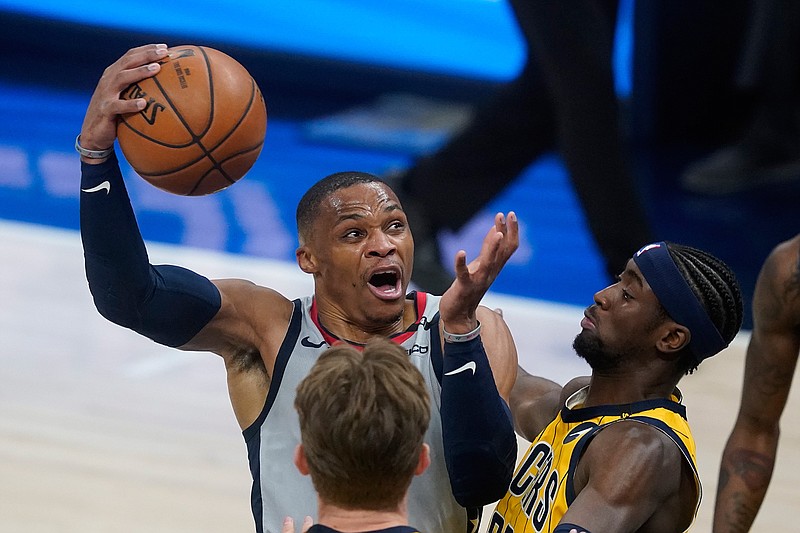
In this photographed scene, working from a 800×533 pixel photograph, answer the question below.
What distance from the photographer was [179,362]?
633 centimetres

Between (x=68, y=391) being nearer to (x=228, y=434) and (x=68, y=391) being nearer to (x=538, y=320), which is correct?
(x=228, y=434)

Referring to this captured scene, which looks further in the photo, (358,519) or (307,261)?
(307,261)

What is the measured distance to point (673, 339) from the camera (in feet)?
9.52

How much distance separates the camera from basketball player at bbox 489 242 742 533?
2703 mm

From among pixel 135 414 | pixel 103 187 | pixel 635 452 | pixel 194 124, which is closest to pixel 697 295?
pixel 635 452

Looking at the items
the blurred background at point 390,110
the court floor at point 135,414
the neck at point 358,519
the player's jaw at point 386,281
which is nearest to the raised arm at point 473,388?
the player's jaw at point 386,281

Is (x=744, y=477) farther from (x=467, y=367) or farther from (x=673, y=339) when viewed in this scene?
(x=467, y=367)

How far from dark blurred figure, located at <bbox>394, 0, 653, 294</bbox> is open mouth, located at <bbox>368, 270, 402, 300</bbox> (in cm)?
424

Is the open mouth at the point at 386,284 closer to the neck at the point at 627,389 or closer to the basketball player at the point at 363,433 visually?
the neck at the point at 627,389

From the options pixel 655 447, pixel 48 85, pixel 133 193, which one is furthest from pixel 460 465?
pixel 48 85

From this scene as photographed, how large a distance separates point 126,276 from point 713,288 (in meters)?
1.43

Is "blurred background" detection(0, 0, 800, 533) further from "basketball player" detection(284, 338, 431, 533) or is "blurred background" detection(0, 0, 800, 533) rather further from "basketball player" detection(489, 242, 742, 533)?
"basketball player" detection(284, 338, 431, 533)

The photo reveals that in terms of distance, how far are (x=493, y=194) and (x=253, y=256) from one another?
6.30ft

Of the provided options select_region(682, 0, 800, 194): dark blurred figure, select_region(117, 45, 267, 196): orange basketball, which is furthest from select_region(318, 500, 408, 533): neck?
select_region(682, 0, 800, 194): dark blurred figure
